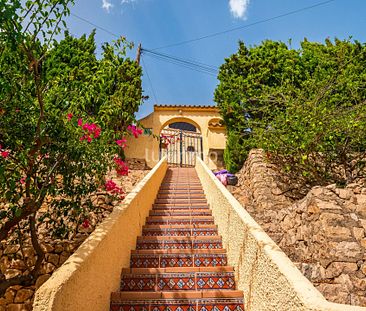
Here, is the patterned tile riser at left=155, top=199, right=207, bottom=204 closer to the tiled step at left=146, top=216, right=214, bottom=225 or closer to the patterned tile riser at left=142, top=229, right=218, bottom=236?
the tiled step at left=146, top=216, right=214, bottom=225

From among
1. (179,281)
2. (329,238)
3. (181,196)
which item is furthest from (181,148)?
(179,281)

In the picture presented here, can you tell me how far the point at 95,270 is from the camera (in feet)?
8.48

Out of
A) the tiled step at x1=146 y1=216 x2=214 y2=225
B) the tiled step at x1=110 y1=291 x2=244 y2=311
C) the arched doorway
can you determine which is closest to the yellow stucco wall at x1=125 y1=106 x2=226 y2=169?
the arched doorway

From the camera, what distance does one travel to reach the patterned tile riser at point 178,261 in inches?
154

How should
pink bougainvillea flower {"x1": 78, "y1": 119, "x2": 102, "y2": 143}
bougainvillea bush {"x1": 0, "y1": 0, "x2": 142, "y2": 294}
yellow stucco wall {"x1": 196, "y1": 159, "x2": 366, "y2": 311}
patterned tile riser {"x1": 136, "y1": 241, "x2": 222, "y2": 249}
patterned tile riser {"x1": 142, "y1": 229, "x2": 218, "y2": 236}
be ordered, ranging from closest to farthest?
yellow stucco wall {"x1": 196, "y1": 159, "x2": 366, "y2": 311}, bougainvillea bush {"x1": 0, "y1": 0, "x2": 142, "y2": 294}, pink bougainvillea flower {"x1": 78, "y1": 119, "x2": 102, "y2": 143}, patterned tile riser {"x1": 136, "y1": 241, "x2": 222, "y2": 249}, patterned tile riser {"x1": 142, "y1": 229, "x2": 218, "y2": 236}

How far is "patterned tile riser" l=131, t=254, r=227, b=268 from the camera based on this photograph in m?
3.92

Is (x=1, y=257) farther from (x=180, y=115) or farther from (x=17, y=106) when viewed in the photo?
(x=180, y=115)

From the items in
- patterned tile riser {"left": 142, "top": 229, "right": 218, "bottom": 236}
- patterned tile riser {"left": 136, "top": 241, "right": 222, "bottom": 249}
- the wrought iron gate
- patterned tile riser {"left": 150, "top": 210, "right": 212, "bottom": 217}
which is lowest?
patterned tile riser {"left": 136, "top": 241, "right": 222, "bottom": 249}

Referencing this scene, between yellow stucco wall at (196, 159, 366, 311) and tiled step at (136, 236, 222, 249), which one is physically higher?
yellow stucco wall at (196, 159, 366, 311)

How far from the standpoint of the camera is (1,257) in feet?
14.0

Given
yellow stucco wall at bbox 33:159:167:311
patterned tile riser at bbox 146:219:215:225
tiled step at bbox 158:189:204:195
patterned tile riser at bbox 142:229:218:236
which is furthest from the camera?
tiled step at bbox 158:189:204:195

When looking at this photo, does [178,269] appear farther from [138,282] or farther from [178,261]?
[138,282]

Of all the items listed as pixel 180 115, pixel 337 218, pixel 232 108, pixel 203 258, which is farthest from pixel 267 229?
pixel 180 115

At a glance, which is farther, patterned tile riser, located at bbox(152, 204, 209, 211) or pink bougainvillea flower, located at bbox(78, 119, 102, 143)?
patterned tile riser, located at bbox(152, 204, 209, 211)
